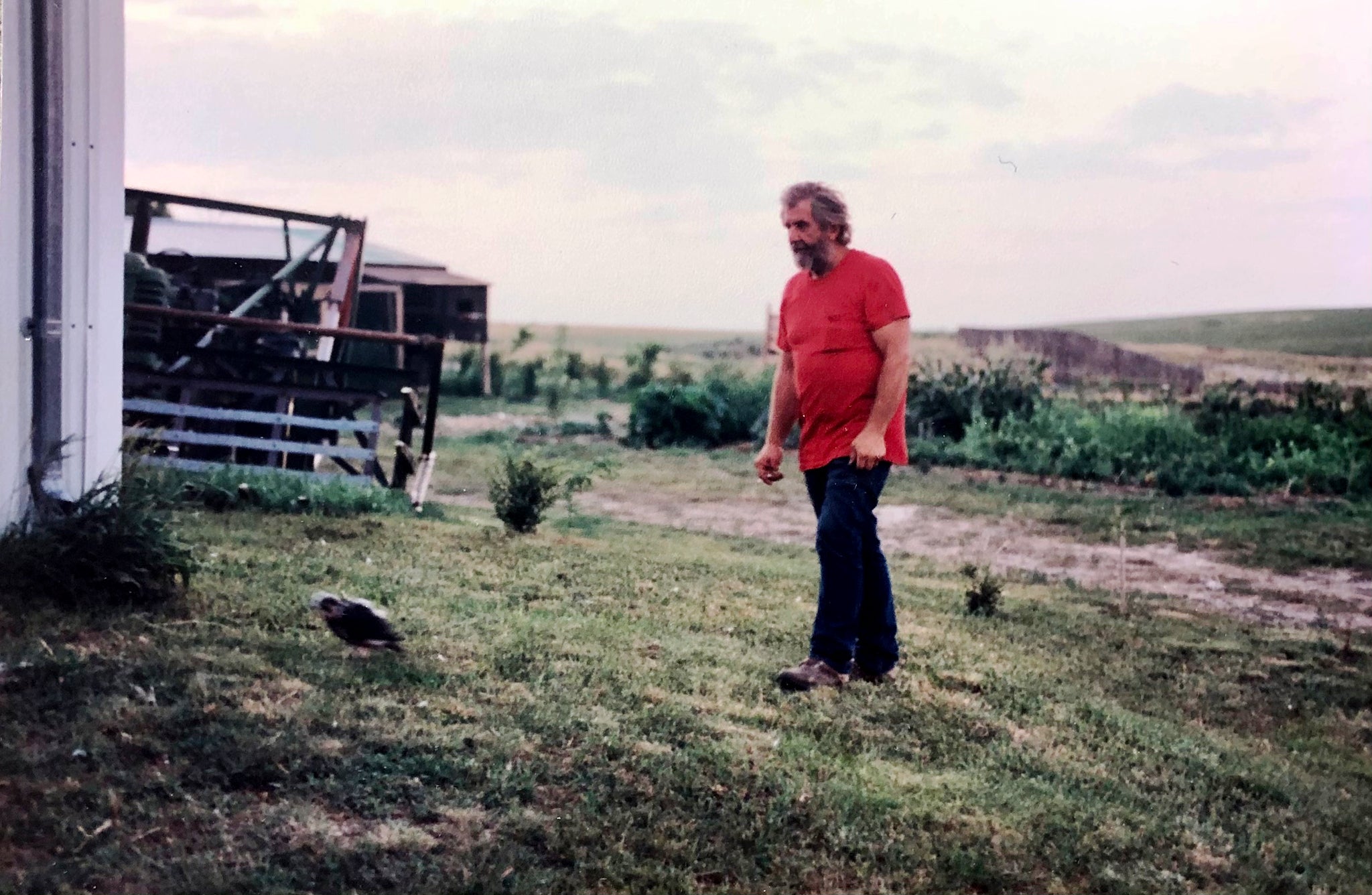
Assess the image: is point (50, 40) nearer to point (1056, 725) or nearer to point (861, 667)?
point (861, 667)

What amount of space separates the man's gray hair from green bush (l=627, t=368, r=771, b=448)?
10.7 meters

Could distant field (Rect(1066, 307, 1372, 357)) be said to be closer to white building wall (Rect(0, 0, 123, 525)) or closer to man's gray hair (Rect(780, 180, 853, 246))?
man's gray hair (Rect(780, 180, 853, 246))

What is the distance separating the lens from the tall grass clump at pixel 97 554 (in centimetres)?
425

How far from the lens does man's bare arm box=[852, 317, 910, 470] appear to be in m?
4.25

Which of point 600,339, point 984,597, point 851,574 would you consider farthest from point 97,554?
point 600,339

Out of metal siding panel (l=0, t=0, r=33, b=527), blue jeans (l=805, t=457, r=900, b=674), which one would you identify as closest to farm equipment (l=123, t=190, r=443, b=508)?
metal siding panel (l=0, t=0, r=33, b=527)

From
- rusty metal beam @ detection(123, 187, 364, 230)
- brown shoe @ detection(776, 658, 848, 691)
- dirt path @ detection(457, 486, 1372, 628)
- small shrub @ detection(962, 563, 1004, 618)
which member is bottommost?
dirt path @ detection(457, 486, 1372, 628)

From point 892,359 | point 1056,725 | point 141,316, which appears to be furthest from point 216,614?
point 141,316

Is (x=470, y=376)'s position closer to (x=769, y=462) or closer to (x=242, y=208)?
(x=242, y=208)

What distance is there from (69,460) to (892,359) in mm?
3095

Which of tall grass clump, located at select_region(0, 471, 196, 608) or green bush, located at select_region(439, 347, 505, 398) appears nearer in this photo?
tall grass clump, located at select_region(0, 471, 196, 608)

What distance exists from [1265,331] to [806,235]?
9.67m

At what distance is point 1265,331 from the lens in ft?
40.6

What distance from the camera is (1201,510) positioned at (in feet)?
33.7
